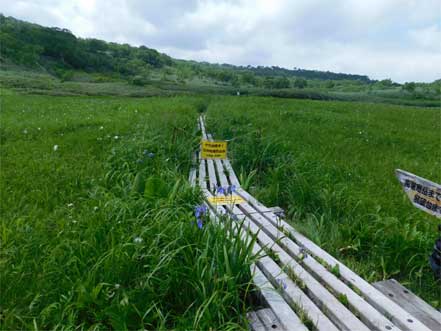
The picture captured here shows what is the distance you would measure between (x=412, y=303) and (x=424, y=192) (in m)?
0.70

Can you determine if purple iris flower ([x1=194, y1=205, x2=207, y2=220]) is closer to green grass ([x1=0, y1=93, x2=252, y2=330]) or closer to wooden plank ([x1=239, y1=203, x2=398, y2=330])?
green grass ([x1=0, y1=93, x2=252, y2=330])

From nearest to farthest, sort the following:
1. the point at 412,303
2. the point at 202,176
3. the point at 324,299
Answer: the point at 324,299 < the point at 412,303 < the point at 202,176

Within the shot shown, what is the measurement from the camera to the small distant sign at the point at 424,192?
1.83 metres

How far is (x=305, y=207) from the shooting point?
3189 mm

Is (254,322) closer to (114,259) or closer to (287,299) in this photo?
(287,299)

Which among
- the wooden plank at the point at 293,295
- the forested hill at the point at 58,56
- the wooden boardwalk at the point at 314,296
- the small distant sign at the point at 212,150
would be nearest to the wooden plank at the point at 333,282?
the wooden boardwalk at the point at 314,296


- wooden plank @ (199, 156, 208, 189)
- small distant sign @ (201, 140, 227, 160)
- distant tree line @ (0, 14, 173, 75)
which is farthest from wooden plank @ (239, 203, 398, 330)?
distant tree line @ (0, 14, 173, 75)

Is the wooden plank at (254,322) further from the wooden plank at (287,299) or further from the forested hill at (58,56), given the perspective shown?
the forested hill at (58,56)

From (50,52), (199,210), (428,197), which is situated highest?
(50,52)

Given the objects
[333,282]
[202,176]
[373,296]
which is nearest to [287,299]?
[333,282]

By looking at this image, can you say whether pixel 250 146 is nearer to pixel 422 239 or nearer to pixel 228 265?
pixel 422 239

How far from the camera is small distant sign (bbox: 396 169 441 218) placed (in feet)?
5.99

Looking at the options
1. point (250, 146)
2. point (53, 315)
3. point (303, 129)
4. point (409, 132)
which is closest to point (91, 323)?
point (53, 315)

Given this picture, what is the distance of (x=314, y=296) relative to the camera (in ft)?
5.69
